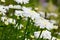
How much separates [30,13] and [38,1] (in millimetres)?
3035

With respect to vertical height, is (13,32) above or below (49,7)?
above

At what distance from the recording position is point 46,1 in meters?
5.10

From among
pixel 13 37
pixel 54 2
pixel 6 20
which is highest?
pixel 6 20

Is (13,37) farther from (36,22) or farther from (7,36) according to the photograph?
(36,22)

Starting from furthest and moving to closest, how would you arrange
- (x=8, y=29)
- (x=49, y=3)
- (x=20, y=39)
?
1. (x=49, y=3)
2. (x=8, y=29)
3. (x=20, y=39)

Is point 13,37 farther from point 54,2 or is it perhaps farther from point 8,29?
point 54,2

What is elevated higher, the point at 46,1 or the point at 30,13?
the point at 30,13

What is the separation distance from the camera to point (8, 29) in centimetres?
218

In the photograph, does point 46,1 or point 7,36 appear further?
point 46,1

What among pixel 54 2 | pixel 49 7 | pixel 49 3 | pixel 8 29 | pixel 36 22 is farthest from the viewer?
pixel 54 2

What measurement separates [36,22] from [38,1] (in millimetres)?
3105

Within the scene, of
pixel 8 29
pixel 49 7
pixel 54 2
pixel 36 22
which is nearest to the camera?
pixel 36 22

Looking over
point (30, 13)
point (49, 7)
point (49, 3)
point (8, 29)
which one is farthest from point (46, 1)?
point (30, 13)

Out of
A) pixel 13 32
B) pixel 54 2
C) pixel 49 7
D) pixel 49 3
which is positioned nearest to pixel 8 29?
pixel 13 32
